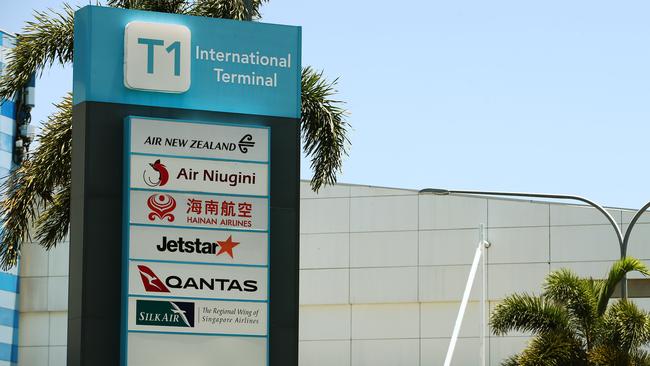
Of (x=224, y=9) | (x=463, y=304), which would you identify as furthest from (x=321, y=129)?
(x=463, y=304)

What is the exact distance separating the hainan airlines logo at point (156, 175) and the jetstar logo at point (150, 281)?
1088mm

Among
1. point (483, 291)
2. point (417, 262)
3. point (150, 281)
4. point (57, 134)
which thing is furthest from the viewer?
point (417, 262)

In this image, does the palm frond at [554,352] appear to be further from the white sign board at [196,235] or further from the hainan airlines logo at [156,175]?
the hainan airlines logo at [156,175]

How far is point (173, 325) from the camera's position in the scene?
18172 millimetres

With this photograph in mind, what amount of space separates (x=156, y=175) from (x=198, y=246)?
42.5 inches

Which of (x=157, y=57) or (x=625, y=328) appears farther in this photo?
(x=625, y=328)

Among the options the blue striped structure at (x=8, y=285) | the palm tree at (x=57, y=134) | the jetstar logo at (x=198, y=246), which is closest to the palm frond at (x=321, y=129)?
the palm tree at (x=57, y=134)

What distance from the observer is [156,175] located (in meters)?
18.2

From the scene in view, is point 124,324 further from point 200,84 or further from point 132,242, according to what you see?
point 200,84

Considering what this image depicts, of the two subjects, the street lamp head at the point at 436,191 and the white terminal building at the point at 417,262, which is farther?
the white terminal building at the point at 417,262

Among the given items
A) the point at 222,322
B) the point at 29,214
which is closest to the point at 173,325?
the point at 222,322

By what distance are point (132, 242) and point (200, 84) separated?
2.35 m

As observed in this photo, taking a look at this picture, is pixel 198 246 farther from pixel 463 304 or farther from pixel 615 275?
pixel 463 304

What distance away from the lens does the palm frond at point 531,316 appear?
29562 millimetres
